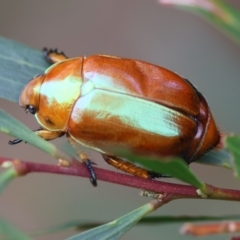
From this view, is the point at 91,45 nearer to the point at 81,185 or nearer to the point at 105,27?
the point at 105,27

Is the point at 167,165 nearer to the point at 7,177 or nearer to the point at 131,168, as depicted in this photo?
the point at 7,177

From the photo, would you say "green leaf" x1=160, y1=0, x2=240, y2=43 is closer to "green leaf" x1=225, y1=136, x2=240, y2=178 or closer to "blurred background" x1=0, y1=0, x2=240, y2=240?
"green leaf" x1=225, y1=136, x2=240, y2=178

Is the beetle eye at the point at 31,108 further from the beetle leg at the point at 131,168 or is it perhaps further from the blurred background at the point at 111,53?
the blurred background at the point at 111,53

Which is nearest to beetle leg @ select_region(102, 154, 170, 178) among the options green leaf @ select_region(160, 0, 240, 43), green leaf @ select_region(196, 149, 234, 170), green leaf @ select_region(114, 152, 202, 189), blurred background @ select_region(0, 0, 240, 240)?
green leaf @ select_region(196, 149, 234, 170)

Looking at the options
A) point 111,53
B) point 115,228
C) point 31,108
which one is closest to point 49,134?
point 31,108

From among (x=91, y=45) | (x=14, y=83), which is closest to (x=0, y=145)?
(x=91, y=45)
